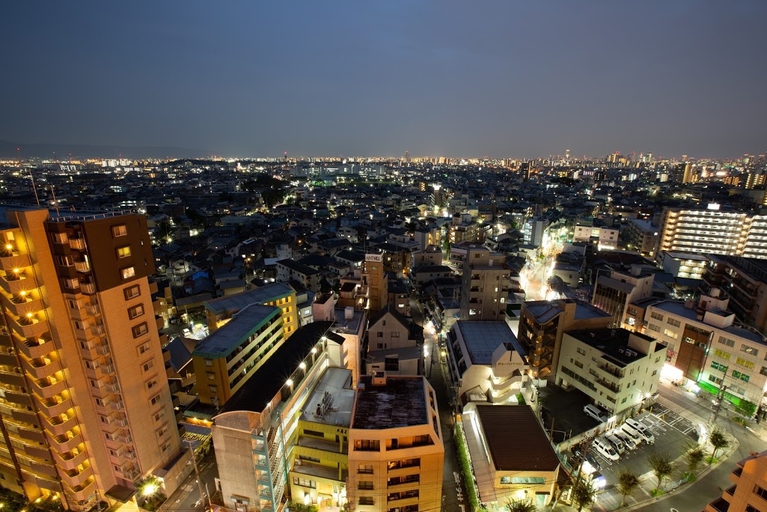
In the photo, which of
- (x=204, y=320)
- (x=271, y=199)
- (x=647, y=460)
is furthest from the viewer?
(x=271, y=199)

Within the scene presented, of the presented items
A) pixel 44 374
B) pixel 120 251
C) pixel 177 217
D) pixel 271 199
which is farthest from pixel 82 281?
pixel 271 199

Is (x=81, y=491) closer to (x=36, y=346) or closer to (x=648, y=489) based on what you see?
(x=36, y=346)

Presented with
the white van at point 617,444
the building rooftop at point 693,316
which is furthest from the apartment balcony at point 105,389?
the building rooftop at point 693,316

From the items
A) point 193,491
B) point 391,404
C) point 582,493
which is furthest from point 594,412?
point 193,491

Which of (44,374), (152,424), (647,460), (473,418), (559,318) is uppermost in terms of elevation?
(44,374)

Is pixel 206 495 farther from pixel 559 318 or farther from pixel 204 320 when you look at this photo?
pixel 559 318

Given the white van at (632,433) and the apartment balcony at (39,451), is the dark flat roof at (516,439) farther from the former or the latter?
the apartment balcony at (39,451)

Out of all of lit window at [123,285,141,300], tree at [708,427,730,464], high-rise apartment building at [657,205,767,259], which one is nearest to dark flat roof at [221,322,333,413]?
lit window at [123,285,141,300]
